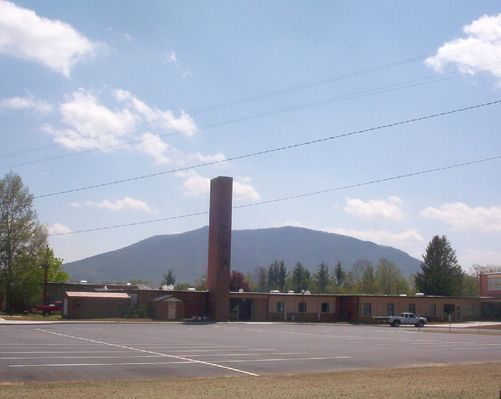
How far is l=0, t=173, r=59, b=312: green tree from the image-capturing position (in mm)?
75750

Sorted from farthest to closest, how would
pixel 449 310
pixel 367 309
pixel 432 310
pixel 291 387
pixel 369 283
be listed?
pixel 369 283 < pixel 449 310 < pixel 432 310 < pixel 367 309 < pixel 291 387

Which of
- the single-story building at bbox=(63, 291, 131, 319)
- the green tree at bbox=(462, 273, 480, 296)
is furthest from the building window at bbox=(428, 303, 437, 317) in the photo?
the green tree at bbox=(462, 273, 480, 296)

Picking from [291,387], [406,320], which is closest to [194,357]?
[291,387]

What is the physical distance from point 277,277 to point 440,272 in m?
58.2

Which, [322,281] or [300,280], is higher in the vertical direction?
[300,280]

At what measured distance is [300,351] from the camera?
99.9 feet

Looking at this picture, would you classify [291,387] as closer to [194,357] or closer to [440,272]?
[194,357]

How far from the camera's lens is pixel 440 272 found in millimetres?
108875

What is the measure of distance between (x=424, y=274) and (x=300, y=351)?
8465 centimetres

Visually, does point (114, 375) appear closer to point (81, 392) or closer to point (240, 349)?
point (81, 392)

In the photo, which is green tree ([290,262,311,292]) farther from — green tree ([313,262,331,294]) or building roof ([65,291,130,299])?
building roof ([65,291,130,299])

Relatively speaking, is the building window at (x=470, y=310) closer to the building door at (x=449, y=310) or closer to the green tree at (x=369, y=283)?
the building door at (x=449, y=310)

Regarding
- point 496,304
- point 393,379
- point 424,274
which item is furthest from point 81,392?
point 424,274

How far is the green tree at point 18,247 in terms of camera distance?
7575cm
